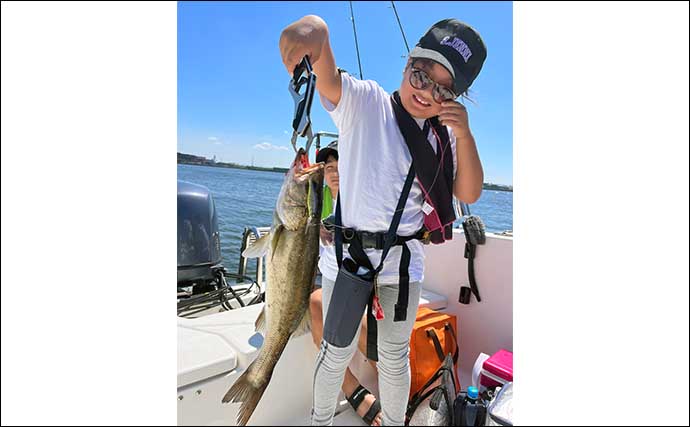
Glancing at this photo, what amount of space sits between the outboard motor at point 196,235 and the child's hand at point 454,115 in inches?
57.3

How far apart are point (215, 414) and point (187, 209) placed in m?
1.10

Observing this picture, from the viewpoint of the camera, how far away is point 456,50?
3.33ft

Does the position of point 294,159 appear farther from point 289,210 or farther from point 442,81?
point 442,81

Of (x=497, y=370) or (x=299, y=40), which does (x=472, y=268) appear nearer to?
(x=497, y=370)

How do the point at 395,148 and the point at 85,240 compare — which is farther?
the point at 395,148

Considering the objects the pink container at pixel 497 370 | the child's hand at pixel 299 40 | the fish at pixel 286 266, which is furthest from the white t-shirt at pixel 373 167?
the pink container at pixel 497 370

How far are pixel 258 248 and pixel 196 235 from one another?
4.02 ft

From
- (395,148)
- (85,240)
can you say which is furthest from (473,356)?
(85,240)

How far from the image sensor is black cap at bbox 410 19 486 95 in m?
1.01

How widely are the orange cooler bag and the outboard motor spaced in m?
1.07

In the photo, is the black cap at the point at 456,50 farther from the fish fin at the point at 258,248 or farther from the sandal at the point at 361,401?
the sandal at the point at 361,401

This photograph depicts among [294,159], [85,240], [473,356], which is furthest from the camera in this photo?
[473,356]

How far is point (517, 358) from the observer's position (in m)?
0.73

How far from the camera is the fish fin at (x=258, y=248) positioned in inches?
38.7
